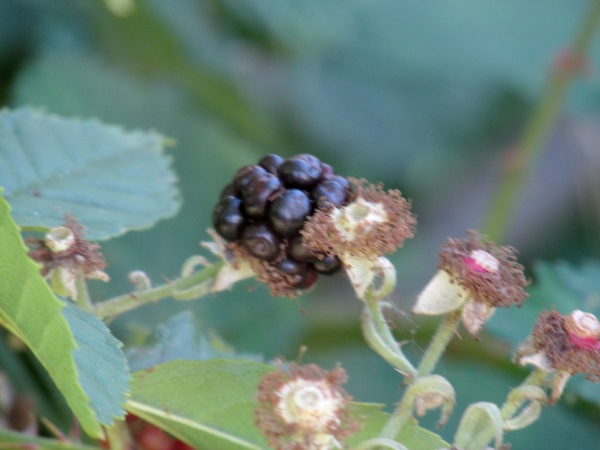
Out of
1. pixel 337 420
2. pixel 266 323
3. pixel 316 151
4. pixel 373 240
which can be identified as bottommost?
pixel 266 323

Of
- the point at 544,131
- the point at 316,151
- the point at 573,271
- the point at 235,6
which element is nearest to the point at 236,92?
the point at 235,6

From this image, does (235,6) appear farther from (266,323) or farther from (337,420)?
(337,420)

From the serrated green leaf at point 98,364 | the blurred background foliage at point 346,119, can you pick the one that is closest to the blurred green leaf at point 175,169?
the blurred background foliage at point 346,119

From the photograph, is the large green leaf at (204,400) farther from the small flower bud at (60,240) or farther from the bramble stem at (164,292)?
the small flower bud at (60,240)

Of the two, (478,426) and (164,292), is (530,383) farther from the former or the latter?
(164,292)

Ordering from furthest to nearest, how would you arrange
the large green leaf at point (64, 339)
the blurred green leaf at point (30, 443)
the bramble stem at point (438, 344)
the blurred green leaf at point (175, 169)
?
1. the blurred green leaf at point (175, 169)
2. the blurred green leaf at point (30, 443)
3. the bramble stem at point (438, 344)
4. the large green leaf at point (64, 339)

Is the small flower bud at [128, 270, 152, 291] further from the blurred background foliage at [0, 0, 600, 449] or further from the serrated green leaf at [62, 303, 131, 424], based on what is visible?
the blurred background foliage at [0, 0, 600, 449]
